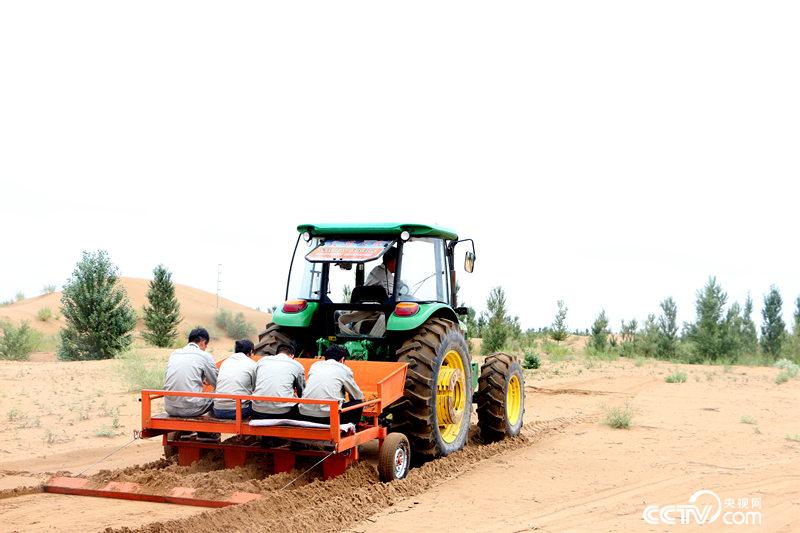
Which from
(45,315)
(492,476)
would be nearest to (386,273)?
(492,476)

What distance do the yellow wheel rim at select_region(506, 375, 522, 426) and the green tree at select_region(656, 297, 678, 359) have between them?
28.3 metres

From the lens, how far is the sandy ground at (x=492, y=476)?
21.9ft

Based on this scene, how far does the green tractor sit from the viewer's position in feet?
28.5

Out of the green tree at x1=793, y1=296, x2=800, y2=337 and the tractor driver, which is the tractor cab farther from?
the green tree at x1=793, y1=296, x2=800, y2=337

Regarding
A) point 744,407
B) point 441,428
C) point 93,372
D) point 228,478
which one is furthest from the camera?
point 93,372

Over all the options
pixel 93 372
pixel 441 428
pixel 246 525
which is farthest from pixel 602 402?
pixel 93 372

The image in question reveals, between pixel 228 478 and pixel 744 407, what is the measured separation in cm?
1256

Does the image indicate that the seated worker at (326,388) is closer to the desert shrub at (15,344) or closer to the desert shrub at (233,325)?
the desert shrub at (15,344)

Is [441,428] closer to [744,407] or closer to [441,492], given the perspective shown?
[441,492]

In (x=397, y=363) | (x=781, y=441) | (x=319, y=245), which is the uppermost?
(x=319, y=245)

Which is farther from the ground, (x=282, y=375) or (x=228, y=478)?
(x=282, y=375)

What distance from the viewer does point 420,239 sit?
982 centimetres

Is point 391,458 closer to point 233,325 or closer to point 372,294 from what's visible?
point 372,294

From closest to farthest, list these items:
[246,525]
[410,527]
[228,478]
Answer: [246,525]
[410,527]
[228,478]
